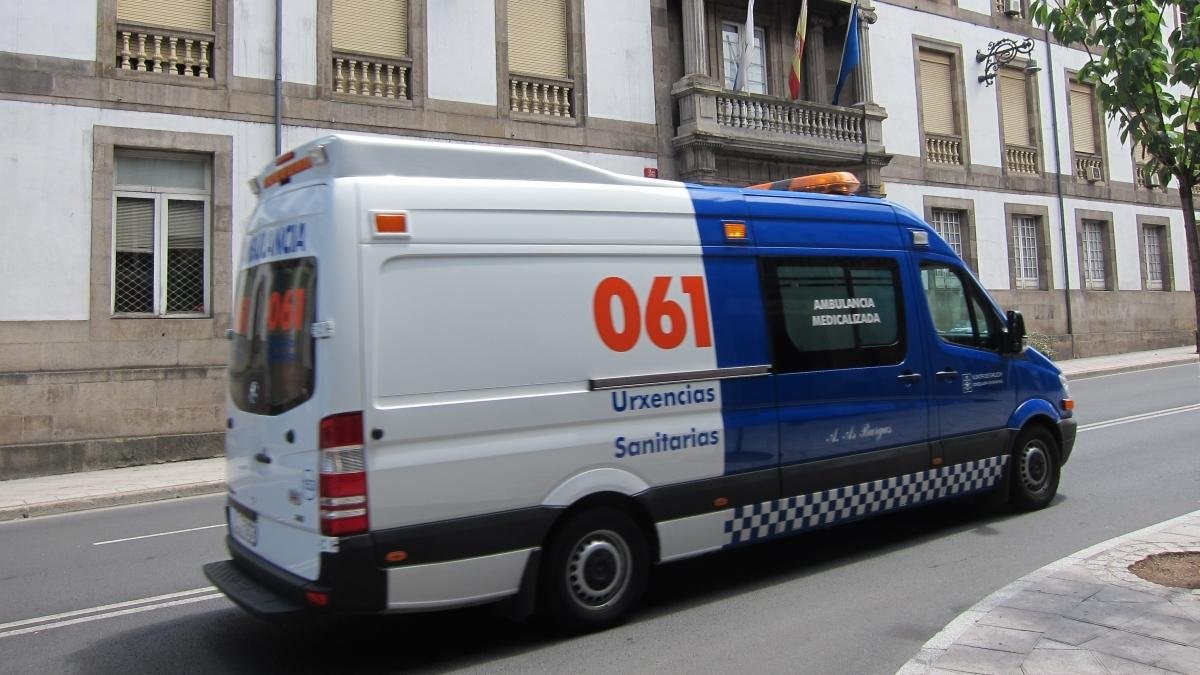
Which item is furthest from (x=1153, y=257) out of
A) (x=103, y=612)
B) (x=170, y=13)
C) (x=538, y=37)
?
(x=103, y=612)

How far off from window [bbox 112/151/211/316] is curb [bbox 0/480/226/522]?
3773 mm

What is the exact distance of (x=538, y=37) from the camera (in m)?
16.8

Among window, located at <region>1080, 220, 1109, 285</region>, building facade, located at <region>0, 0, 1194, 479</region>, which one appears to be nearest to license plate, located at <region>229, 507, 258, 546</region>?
building facade, located at <region>0, 0, 1194, 479</region>

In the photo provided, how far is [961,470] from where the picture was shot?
6.65 metres

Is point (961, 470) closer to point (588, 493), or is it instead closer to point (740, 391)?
point (740, 391)

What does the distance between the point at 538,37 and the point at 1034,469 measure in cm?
1250

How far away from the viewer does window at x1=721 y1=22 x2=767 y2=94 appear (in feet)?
64.5

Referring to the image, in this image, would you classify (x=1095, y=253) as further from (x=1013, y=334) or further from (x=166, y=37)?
(x=166, y=37)

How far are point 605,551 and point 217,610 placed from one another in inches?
99.9

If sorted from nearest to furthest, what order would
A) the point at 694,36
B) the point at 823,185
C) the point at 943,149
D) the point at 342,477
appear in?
the point at 342,477, the point at 823,185, the point at 694,36, the point at 943,149

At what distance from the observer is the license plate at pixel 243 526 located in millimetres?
4762

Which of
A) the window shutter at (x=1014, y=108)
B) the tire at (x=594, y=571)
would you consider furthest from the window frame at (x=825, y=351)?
the window shutter at (x=1014, y=108)

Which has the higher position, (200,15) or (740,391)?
(200,15)

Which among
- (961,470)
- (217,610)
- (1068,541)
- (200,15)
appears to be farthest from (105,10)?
(1068,541)
